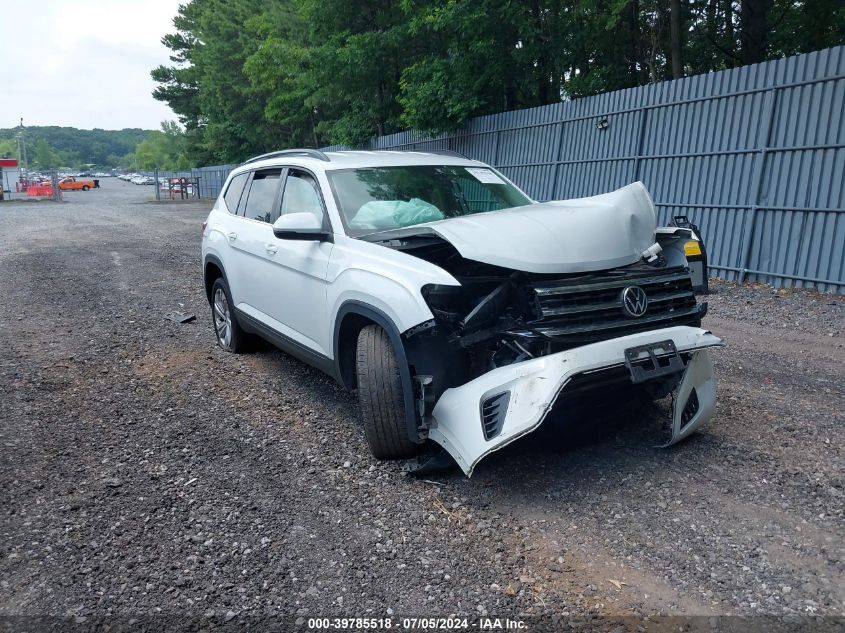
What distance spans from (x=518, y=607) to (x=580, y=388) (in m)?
1.05

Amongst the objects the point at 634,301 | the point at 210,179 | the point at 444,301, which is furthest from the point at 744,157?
the point at 210,179

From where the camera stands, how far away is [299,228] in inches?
170

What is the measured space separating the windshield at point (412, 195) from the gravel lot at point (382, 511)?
1.43m

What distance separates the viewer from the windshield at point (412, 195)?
4555 millimetres

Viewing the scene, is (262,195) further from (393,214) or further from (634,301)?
(634,301)

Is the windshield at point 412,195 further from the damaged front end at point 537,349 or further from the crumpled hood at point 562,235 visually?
the damaged front end at point 537,349

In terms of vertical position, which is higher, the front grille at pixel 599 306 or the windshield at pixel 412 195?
the windshield at pixel 412 195

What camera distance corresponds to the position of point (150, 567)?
10.0 ft

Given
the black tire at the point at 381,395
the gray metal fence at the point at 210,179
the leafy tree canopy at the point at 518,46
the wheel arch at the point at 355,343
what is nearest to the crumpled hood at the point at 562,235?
the wheel arch at the point at 355,343

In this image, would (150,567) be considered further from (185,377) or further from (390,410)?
(185,377)

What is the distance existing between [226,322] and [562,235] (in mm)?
4040

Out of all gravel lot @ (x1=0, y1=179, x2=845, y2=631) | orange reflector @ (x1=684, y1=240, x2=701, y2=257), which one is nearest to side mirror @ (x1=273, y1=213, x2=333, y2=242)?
gravel lot @ (x1=0, y1=179, x2=845, y2=631)

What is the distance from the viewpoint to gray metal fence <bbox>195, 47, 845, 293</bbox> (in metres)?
8.80

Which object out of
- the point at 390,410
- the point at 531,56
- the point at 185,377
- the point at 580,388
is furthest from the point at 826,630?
the point at 531,56
